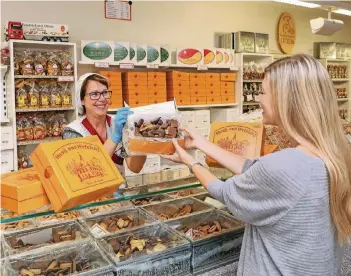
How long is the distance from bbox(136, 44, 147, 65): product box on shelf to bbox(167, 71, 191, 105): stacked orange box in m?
0.38

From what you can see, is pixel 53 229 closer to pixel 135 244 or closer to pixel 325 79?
pixel 135 244

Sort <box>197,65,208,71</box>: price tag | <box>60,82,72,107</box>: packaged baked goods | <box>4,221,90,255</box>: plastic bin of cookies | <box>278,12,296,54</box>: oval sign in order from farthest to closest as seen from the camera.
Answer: <box>278,12,296,54</box>: oval sign → <box>197,65,208,71</box>: price tag → <box>60,82,72,107</box>: packaged baked goods → <box>4,221,90,255</box>: plastic bin of cookies

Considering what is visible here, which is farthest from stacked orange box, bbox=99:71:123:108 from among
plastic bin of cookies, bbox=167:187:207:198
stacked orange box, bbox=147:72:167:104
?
plastic bin of cookies, bbox=167:187:207:198

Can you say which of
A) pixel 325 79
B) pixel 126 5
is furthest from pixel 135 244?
pixel 126 5

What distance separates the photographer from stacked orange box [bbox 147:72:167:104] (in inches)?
172

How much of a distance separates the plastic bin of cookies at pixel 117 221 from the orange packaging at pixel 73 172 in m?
0.27

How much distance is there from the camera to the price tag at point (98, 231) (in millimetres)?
1474

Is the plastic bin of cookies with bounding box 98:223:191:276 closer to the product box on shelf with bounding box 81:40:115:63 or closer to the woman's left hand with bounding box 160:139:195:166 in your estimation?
the woman's left hand with bounding box 160:139:195:166

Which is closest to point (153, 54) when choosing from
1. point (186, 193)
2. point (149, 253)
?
point (186, 193)

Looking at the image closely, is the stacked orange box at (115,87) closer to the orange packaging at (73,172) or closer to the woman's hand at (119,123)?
the woman's hand at (119,123)

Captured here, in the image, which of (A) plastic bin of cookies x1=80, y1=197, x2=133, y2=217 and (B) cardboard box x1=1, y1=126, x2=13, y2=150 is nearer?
(A) plastic bin of cookies x1=80, y1=197, x2=133, y2=217

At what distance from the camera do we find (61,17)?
4.29 meters

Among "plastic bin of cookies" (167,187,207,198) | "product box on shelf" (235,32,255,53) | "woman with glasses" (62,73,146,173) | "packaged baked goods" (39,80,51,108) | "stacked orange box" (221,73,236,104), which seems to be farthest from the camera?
"product box on shelf" (235,32,255,53)

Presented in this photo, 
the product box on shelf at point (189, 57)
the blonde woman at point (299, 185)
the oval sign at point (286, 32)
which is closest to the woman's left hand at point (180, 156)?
the blonde woman at point (299, 185)
